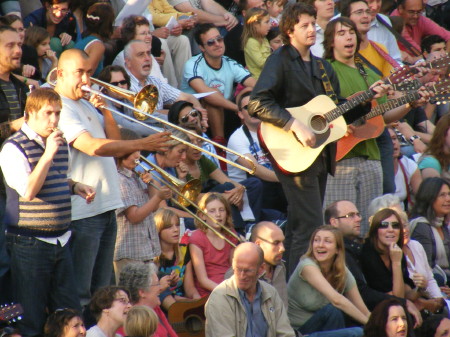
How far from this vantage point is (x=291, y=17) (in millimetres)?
7441

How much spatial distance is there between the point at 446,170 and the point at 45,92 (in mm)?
5216

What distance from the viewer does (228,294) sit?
22.0ft

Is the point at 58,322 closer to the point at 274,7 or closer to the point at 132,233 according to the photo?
the point at 132,233

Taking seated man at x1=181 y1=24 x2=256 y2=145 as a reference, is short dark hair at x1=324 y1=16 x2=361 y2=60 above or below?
above

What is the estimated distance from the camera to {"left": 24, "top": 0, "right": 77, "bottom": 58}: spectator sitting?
9664mm

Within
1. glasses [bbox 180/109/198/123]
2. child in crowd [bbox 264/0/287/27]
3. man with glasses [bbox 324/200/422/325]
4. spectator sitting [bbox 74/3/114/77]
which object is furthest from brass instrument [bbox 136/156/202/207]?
child in crowd [bbox 264/0/287/27]

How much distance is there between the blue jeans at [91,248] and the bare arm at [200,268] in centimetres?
103

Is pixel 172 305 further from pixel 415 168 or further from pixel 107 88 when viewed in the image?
pixel 415 168

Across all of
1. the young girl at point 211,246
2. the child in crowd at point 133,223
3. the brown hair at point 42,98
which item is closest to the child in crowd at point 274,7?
the young girl at point 211,246

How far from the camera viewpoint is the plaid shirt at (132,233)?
24.4 feet

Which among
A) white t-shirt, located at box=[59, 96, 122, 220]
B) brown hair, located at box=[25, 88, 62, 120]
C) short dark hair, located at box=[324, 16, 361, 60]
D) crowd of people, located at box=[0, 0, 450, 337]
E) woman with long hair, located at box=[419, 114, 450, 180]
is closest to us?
brown hair, located at box=[25, 88, 62, 120]

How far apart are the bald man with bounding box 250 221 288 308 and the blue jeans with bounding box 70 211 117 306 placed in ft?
3.78

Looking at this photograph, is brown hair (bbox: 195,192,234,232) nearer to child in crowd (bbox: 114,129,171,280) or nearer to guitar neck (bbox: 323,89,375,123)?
child in crowd (bbox: 114,129,171,280)

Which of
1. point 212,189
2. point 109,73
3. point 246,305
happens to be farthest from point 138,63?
point 246,305
